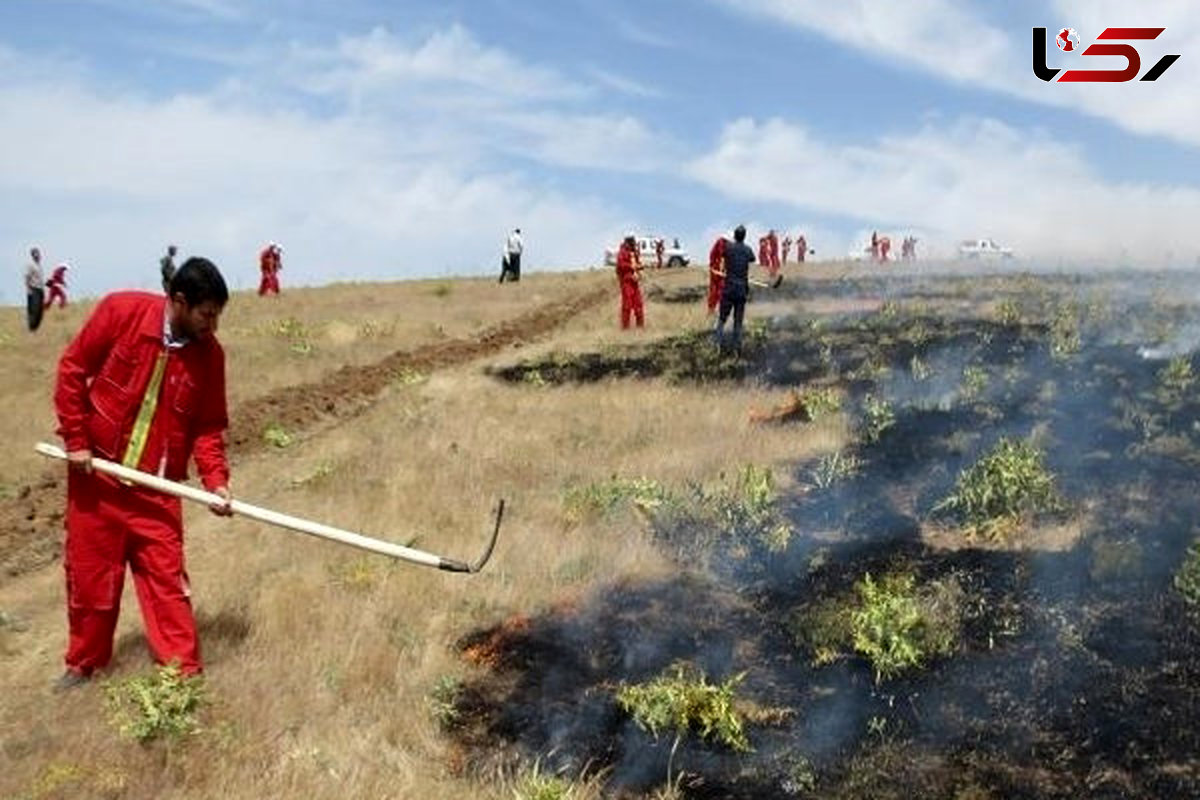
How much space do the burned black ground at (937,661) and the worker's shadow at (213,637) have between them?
1.40 metres

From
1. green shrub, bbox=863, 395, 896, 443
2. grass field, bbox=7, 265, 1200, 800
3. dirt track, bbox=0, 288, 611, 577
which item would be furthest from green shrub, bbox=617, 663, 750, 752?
dirt track, bbox=0, 288, 611, 577

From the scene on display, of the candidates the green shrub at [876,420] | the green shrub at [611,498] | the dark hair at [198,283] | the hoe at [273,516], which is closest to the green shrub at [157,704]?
the hoe at [273,516]

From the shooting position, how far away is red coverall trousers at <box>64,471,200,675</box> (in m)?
5.64

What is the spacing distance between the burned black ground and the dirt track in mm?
5144

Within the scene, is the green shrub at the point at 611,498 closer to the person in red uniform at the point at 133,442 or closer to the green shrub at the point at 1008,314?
the person in red uniform at the point at 133,442

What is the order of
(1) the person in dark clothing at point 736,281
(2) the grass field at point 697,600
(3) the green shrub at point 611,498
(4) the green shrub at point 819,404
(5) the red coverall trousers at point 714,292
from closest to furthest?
(2) the grass field at point 697,600 → (3) the green shrub at point 611,498 → (4) the green shrub at point 819,404 → (1) the person in dark clothing at point 736,281 → (5) the red coverall trousers at point 714,292

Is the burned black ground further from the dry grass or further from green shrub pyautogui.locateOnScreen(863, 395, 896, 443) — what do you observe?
the dry grass

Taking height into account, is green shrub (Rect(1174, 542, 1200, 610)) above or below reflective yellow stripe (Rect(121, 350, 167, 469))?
below

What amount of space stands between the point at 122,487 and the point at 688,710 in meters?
2.99

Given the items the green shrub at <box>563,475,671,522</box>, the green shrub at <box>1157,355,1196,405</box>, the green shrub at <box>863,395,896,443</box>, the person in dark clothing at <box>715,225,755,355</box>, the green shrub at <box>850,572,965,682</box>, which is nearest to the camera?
the green shrub at <box>850,572,965,682</box>

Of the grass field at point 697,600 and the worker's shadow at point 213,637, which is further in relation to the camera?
the worker's shadow at point 213,637

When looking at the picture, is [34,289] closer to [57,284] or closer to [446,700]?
[57,284]

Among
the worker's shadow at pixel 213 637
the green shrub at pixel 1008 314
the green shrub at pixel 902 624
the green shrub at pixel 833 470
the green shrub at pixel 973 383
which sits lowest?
the worker's shadow at pixel 213 637

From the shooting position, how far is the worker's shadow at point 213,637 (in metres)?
6.21
